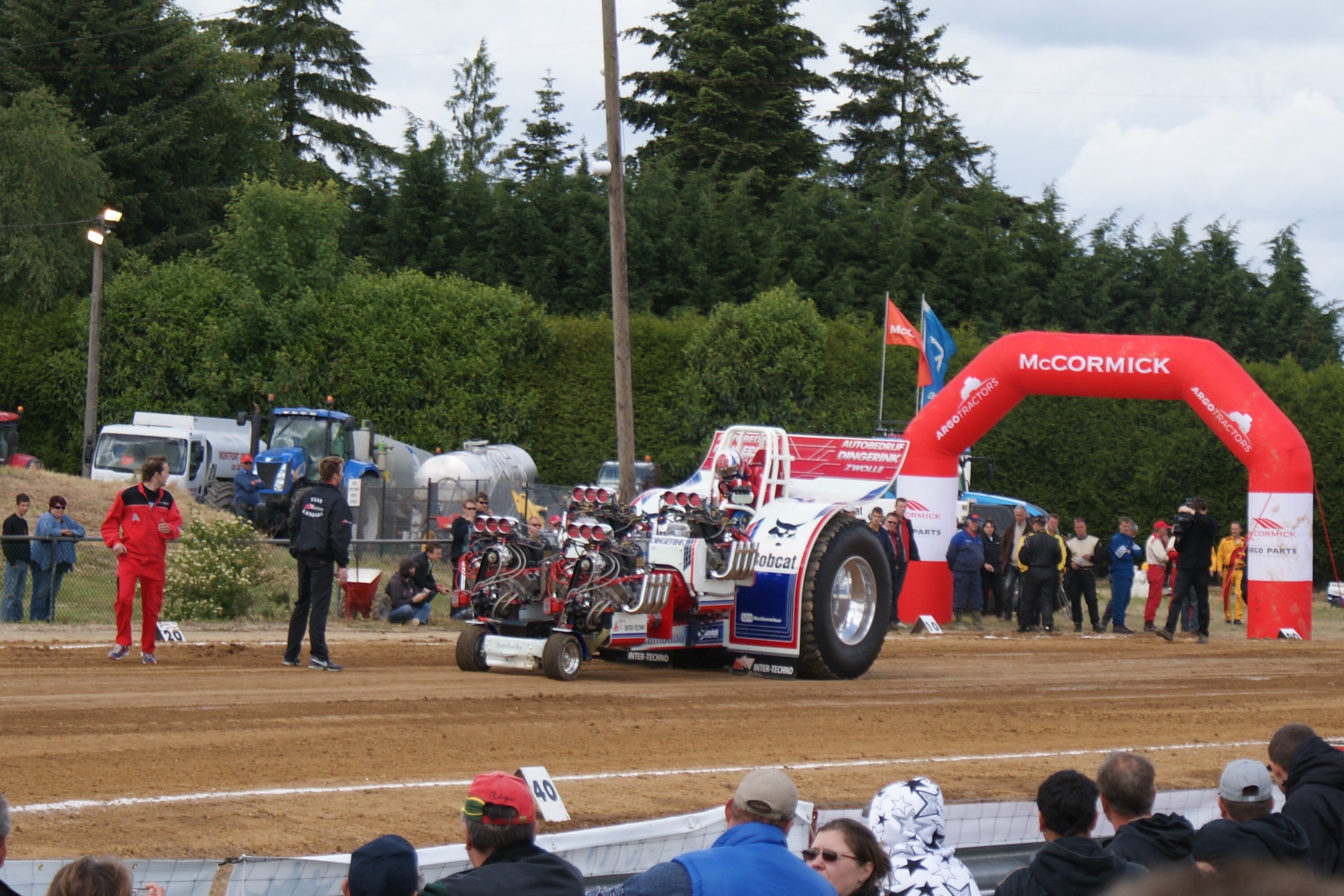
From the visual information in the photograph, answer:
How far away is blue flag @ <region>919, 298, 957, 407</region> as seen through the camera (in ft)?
91.5

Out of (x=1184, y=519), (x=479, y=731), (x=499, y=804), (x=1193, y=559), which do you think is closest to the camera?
(x=499, y=804)

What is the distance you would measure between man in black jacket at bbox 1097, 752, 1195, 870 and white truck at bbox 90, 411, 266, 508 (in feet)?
89.7

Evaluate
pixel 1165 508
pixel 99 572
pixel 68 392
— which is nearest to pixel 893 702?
pixel 99 572

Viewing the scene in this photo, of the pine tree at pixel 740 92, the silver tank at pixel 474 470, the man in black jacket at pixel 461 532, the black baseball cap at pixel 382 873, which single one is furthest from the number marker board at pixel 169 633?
the pine tree at pixel 740 92

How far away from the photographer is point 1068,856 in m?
4.33

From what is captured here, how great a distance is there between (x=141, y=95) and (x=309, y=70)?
1134cm

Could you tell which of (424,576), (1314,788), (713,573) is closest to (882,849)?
(1314,788)

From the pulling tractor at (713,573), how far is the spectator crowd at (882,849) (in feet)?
23.4

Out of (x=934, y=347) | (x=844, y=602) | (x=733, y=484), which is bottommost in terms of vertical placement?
(x=844, y=602)

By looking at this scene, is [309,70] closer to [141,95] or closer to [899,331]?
[141,95]

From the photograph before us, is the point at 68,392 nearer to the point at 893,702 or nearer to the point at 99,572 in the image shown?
the point at 99,572

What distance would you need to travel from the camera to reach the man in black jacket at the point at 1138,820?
15.6 feet

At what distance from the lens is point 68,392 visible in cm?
3575

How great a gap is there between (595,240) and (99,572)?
25.2 metres
